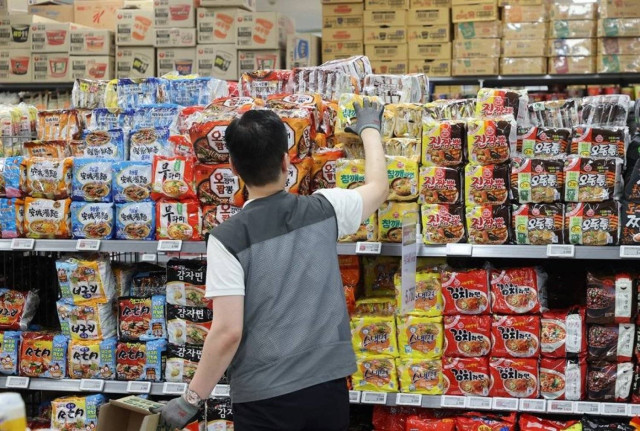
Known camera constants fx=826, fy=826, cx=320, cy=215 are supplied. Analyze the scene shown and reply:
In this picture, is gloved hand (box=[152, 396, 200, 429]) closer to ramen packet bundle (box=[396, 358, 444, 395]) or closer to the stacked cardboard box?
ramen packet bundle (box=[396, 358, 444, 395])

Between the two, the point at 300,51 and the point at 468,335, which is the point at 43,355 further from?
the point at 300,51

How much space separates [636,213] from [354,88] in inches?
52.8

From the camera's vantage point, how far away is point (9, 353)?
3.73 m

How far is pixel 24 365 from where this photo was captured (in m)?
3.71

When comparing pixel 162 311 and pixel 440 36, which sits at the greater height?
pixel 440 36

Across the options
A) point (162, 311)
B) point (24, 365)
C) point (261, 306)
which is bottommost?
point (24, 365)

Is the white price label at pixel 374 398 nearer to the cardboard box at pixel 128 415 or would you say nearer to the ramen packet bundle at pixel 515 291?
the ramen packet bundle at pixel 515 291

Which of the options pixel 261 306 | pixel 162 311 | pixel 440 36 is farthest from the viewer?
pixel 440 36

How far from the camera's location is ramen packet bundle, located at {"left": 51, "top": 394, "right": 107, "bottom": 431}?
11.9ft

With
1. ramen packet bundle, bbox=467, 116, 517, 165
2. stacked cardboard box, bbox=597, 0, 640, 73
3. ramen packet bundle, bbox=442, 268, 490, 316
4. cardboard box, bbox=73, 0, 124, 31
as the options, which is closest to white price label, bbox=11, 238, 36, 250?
ramen packet bundle, bbox=442, 268, 490, 316

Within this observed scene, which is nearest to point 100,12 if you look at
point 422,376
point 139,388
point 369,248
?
point 139,388

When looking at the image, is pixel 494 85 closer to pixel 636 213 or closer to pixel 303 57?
pixel 303 57

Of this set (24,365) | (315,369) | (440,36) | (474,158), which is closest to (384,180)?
(474,158)

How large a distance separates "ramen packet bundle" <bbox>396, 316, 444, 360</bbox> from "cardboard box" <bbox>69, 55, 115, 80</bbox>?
485 cm
